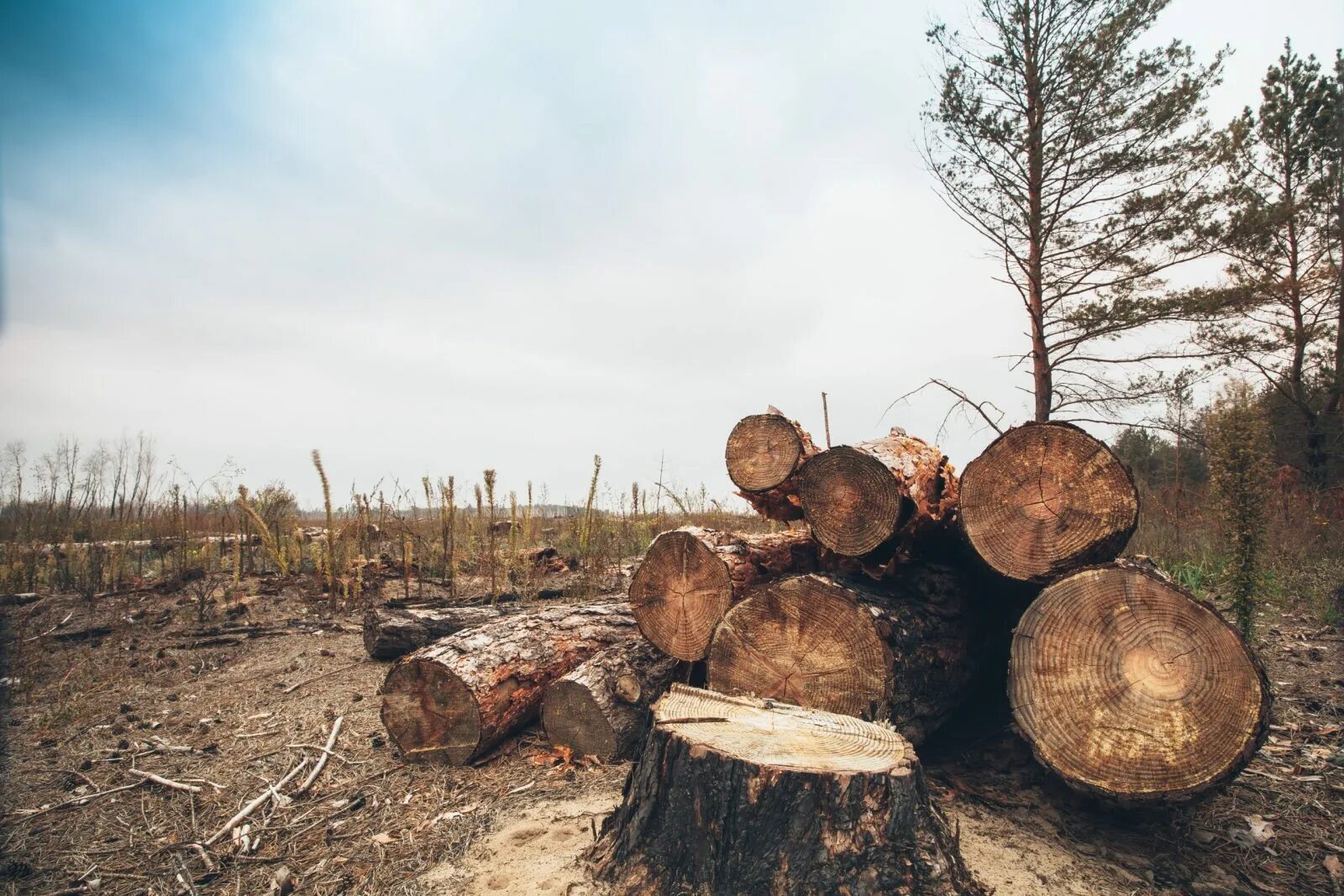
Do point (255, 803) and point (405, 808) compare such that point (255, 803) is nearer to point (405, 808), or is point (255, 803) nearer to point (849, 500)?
point (405, 808)

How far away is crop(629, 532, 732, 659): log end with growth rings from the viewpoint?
3633 mm

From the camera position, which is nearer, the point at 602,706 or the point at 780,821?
the point at 780,821

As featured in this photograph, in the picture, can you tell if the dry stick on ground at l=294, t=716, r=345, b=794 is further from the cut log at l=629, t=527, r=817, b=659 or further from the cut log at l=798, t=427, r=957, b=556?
the cut log at l=798, t=427, r=957, b=556

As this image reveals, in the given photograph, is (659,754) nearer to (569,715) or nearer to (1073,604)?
(569,715)

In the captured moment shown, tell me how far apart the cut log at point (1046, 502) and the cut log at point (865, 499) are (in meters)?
0.32

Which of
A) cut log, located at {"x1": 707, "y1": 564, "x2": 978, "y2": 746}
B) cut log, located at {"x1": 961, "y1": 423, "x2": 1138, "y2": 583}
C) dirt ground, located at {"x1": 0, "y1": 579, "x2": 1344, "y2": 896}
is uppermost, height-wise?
cut log, located at {"x1": 961, "y1": 423, "x2": 1138, "y2": 583}

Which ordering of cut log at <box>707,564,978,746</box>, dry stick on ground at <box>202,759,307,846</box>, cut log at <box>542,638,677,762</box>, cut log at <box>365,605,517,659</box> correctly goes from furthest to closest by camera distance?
1. cut log at <box>365,605,517,659</box>
2. cut log at <box>542,638,677,762</box>
3. cut log at <box>707,564,978,746</box>
4. dry stick on ground at <box>202,759,307,846</box>

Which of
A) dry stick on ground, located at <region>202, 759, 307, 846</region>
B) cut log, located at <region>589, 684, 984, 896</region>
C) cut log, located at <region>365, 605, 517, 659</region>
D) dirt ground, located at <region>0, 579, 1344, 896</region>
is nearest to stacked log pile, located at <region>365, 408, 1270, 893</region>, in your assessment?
cut log, located at <region>589, 684, 984, 896</region>

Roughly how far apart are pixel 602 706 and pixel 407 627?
2237mm

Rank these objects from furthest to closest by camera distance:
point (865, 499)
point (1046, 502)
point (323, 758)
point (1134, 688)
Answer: point (323, 758) → point (865, 499) → point (1046, 502) → point (1134, 688)

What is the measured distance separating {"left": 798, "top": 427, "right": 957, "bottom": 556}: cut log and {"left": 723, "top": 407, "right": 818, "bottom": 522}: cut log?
10.9 inches

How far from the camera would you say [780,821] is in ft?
6.52

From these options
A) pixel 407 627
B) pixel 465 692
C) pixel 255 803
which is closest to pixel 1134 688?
pixel 465 692

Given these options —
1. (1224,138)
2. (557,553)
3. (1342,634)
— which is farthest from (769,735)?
(1224,138)
